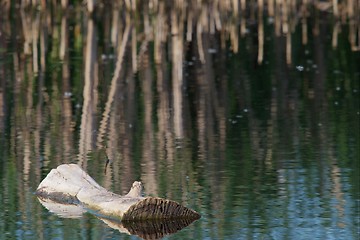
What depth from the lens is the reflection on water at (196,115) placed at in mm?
7945

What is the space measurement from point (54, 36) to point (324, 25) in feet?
14.1

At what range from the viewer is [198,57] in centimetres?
1563

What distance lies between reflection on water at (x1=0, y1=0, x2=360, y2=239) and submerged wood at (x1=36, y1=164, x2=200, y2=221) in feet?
0.43

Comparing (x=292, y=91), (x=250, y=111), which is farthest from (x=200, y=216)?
(x=292, y=91)

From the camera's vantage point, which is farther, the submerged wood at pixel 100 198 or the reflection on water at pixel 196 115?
the reflection on water at pixel 196 115

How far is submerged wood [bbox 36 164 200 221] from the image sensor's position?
24.8ft

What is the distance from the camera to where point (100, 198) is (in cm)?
790

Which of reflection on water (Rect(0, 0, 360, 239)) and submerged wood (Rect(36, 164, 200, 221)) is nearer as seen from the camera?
submerged wood (Rect(36, 164, 200, 221))

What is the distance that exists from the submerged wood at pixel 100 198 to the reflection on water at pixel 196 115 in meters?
0.13

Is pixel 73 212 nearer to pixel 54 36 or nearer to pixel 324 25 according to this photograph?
pixel 54 36

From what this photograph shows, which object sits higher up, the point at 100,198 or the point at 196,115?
the point at 196,115

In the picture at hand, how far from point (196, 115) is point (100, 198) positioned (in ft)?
12.4

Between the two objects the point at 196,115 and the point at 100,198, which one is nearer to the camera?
the point at 100,198

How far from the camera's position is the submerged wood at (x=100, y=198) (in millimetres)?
7556
